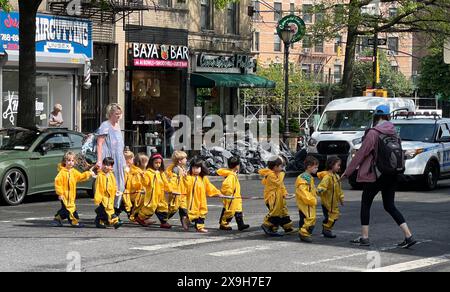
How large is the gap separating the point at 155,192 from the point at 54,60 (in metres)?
13.5

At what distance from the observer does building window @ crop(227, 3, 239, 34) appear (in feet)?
112

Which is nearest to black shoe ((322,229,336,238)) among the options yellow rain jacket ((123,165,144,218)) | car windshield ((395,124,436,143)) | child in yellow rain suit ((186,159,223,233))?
child in yellow rain suit ((186,159,223,233))

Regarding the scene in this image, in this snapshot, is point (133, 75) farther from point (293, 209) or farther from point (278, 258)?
point (278, 258)

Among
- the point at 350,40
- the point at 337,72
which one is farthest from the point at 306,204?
the point at 337,72

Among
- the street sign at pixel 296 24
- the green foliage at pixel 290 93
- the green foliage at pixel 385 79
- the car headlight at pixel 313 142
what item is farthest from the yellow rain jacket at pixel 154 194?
the green foliage at pixel 385 79

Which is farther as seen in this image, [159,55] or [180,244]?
[159,55]

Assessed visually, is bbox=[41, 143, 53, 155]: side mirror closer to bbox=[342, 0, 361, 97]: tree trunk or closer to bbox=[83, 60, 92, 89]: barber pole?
bbox=[83, 60, 92, 89]: barber pole

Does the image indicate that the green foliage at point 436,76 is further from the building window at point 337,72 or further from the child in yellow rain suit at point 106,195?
the child in yellow rain suit at point 106,195

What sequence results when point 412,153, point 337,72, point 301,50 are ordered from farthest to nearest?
point 337,72
point 301,50
point 412,153

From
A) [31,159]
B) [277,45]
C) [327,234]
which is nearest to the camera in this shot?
[327,234]

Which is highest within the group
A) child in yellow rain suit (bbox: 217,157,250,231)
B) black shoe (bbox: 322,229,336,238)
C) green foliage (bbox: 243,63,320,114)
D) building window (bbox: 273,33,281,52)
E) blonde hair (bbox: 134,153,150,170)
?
building window (bbox: 273,33,281,52)

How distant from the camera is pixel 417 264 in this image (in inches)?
400

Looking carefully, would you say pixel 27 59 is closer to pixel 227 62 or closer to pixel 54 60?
pixel 54 60

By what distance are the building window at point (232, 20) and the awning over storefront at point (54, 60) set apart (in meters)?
8.72
